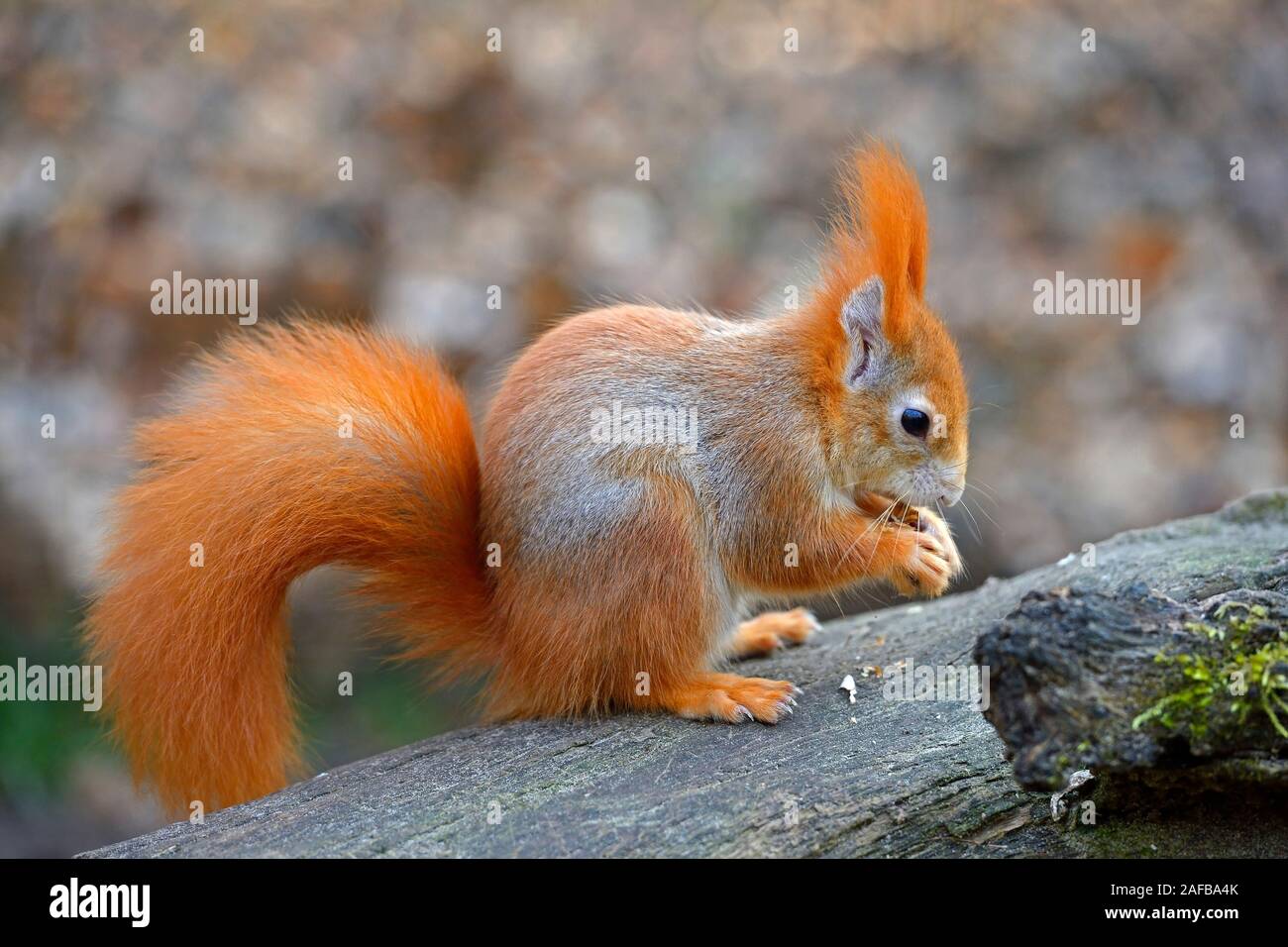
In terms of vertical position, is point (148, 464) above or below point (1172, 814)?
above

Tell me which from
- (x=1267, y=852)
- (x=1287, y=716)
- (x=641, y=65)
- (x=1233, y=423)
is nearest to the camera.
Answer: (x=1287, y=716)

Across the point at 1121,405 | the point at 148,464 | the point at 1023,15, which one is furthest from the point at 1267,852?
the point at 1023,15

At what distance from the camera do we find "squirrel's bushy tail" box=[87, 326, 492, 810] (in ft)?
8.05

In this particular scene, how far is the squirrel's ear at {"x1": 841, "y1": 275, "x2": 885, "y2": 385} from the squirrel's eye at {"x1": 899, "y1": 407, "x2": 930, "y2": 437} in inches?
5.3

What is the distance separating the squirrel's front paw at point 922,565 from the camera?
270cm

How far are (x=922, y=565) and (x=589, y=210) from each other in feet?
10.5

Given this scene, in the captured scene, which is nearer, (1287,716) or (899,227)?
(1287,716)

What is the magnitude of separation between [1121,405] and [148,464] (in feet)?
14.0

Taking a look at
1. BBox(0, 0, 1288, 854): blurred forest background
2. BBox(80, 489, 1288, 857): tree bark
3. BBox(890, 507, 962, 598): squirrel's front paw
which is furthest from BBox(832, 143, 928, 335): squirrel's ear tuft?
BBox(0, 0, 1288, 854): blurred forest background

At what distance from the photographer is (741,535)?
105 inches

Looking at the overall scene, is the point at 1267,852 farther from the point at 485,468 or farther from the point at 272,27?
the point at 272,27

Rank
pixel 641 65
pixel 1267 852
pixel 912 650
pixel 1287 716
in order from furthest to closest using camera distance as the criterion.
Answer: pixel 641 65, pixel 912 650, pixel 1267 852, pixel 1287 716

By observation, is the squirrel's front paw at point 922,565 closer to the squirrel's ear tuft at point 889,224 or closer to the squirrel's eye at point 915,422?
the squirrel's eye at point 915,422

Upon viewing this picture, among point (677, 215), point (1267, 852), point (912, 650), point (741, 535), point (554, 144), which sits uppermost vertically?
point (554, 144)
